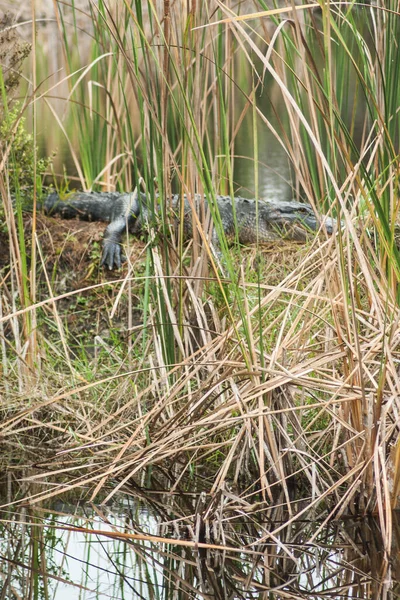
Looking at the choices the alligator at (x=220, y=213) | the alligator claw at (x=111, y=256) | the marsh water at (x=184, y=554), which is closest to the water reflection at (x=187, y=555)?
the marsh water at (x=184, y=554)

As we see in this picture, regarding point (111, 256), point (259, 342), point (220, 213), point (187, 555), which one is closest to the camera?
point (187, 555)

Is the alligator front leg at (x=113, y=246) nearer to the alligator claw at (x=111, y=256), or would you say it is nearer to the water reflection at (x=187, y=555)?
the alligator claw at (x=111, y=256)

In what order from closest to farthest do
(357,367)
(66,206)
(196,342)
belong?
1. (357,367)
2. (196,342)
3. (66,206)

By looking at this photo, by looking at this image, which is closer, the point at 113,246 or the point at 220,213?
the point at 113,246

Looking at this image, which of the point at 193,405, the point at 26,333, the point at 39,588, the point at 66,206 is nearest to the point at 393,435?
the point at 193,405

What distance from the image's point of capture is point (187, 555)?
1719mm

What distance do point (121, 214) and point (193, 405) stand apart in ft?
7.20

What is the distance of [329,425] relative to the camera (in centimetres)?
209

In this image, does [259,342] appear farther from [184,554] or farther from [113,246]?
[113,246]

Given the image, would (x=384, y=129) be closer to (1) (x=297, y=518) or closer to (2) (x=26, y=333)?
(1) (x=297, y=518)

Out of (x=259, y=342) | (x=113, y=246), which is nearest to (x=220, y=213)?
(x=113, y=246)

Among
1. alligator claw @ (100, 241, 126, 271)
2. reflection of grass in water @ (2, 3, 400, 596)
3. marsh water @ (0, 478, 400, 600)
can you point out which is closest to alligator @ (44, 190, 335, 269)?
alligator claw @ (100, 241, 126, 271)

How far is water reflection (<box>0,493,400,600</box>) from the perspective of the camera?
1581 mm

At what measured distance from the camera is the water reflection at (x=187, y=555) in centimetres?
158
